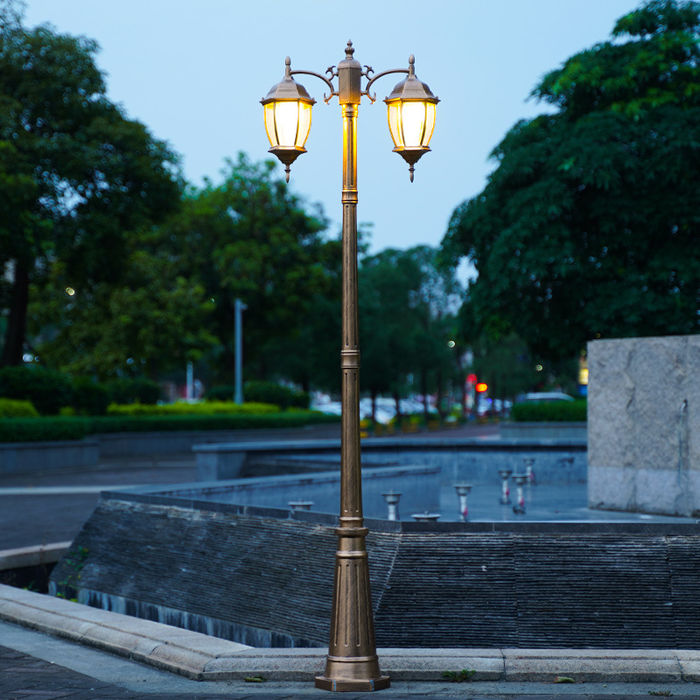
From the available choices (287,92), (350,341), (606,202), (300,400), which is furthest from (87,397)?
(287,92)

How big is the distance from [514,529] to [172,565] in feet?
12.9

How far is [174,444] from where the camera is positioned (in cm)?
3962

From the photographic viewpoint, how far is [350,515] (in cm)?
738

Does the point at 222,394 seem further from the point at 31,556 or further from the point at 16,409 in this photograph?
the point at 31,556

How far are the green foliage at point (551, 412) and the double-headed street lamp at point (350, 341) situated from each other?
29.9m

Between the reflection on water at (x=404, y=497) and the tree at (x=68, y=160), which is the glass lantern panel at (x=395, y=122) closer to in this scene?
the reflection on water at (x=404, y=497)

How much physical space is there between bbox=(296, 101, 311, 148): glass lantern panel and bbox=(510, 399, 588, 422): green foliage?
99.3 feet

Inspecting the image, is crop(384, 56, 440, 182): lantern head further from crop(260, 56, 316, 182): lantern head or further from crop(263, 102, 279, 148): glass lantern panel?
crop(263, 102, 279, 148): glass lantern panel

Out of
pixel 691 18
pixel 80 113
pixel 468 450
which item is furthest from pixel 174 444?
pixel 691 18

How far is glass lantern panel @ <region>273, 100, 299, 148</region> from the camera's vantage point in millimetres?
7238

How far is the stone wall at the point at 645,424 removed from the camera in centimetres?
1323

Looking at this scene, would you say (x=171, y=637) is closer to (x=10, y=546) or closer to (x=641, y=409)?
(x=10, y=546)

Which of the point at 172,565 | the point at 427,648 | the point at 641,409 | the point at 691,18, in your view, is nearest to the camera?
the point at 427,648

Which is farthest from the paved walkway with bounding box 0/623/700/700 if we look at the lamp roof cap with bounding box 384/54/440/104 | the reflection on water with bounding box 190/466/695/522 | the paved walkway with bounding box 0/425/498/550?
the paved walkway with bounding box 0/425/498/550
